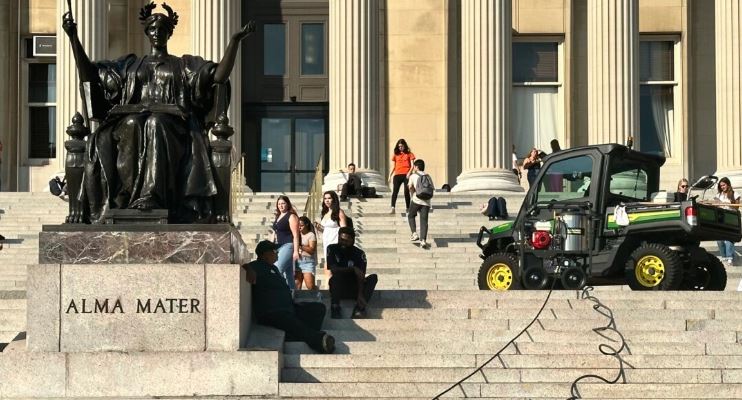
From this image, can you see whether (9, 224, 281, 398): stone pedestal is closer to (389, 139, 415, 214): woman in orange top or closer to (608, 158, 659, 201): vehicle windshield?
(608, 158, 659, 201): vehicle windshield

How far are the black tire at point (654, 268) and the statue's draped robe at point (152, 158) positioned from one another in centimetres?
684

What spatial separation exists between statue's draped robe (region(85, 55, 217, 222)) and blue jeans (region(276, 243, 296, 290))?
5.16 m

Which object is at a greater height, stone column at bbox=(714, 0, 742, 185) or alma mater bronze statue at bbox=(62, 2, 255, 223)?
stone column at bbox=(714, 0, 742, 185)

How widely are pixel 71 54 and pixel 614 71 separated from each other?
1220 cm

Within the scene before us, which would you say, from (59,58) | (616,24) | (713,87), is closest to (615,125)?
(616,24)

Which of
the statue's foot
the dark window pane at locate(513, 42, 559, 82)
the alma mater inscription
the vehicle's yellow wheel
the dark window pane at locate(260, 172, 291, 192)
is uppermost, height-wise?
the dark window pane at locate(513, 42, 559, 82)

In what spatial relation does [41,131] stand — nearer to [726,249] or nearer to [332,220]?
[332,220]

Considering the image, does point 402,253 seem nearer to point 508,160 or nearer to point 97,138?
point 508,160

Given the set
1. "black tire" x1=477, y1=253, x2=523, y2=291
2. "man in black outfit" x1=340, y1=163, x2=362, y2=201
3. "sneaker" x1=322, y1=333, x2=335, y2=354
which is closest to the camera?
"sneaker" x1=322, y1=333, x2=335, y2=354

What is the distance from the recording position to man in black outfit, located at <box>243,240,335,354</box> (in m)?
16.7

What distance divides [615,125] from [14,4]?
1652 cm

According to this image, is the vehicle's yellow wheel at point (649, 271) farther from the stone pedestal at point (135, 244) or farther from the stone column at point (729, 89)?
the stone column at point (729, 89)

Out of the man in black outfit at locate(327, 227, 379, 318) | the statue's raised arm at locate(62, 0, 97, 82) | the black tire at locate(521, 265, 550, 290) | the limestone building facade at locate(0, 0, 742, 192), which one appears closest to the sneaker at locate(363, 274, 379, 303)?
the man in black outfit at locate(327, 227, 379, 318)

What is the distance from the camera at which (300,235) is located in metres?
22.5
